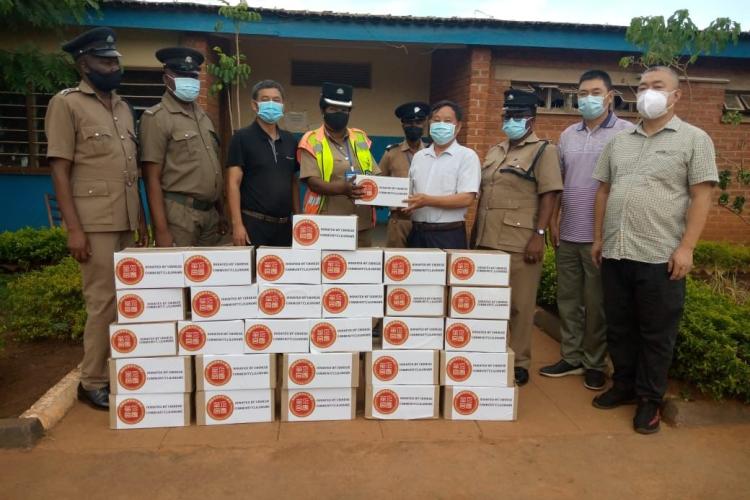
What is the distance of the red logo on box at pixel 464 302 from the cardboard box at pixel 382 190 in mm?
673

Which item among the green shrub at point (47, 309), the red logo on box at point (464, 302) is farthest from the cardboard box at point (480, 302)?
the green shrub at point (47, 309)

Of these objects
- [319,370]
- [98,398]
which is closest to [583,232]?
[319,370]

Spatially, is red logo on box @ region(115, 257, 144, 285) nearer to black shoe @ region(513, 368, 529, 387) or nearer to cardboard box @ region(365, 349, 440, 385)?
cardboard box @ region(365, 349, 440, 385)

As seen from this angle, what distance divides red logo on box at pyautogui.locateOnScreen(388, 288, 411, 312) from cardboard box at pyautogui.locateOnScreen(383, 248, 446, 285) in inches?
1.9

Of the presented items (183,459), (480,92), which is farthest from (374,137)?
(183,459)

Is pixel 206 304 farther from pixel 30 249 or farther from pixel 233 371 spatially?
pixel 30 249

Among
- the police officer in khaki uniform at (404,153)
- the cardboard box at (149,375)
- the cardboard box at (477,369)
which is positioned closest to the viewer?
the cardboard box at (149,375)

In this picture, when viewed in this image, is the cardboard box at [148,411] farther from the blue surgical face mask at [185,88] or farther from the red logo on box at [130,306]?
the blue surgical face mask at [185,88]

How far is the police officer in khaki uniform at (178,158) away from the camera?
11.3ft

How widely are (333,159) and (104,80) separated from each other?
144cm

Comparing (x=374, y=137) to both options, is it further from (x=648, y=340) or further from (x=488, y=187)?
(x=648, y=340)

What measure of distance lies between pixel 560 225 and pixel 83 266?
10.2 ft

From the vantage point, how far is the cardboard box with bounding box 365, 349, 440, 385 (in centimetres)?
330

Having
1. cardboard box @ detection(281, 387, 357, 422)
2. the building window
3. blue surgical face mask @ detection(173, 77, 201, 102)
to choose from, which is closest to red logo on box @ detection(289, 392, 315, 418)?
cardboard box @ detection(281, 387, 357, 422)
